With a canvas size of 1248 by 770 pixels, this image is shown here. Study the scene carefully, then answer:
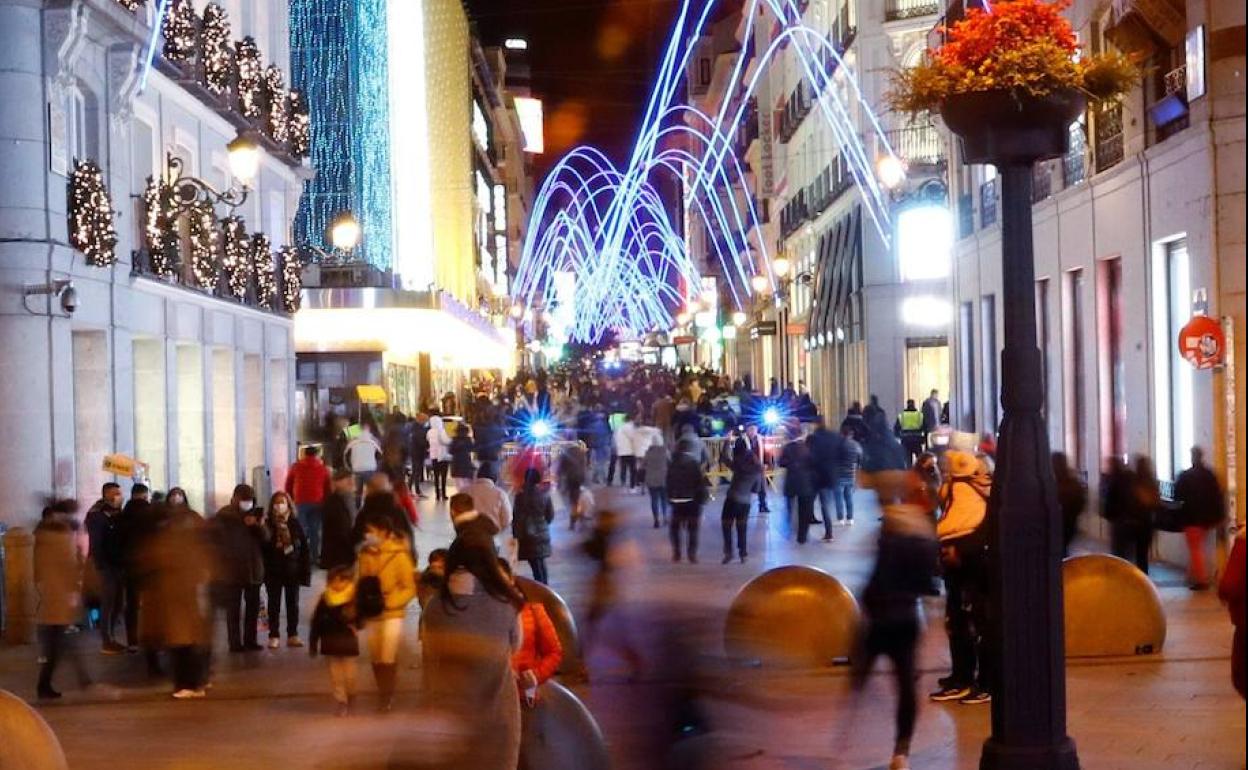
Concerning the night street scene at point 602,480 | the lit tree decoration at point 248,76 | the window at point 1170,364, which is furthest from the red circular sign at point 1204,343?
the lit tree decoration at point 248,76

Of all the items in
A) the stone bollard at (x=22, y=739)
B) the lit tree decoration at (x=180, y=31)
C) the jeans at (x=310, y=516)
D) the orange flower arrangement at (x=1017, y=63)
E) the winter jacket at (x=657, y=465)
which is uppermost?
the lit tree decoration at (x=180, y=31)

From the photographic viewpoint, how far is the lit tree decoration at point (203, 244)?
25000mm

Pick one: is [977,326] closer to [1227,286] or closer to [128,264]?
[1227,286]

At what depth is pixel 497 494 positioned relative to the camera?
19078 millimetres

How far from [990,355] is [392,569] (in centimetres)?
2059

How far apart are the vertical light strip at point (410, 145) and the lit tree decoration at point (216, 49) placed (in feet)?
76.0

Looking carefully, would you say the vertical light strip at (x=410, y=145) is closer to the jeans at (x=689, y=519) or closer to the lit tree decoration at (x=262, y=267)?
the lit tree decoration at (x=262, y=267)

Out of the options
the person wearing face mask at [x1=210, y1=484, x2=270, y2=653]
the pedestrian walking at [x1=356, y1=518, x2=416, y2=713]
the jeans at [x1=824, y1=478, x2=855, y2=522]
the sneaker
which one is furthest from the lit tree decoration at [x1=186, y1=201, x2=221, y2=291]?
the sneaker

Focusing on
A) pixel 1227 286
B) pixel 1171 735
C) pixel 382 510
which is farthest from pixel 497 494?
pixel 1171 735

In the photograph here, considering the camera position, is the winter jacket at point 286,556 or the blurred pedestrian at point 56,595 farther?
the winter jacket at point 286,556

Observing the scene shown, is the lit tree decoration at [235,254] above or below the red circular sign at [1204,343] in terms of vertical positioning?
above

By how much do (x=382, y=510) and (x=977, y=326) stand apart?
65.1 feet

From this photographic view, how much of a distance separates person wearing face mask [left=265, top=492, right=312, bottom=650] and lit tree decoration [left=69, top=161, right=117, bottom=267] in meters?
4.64

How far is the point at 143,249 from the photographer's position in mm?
22828
